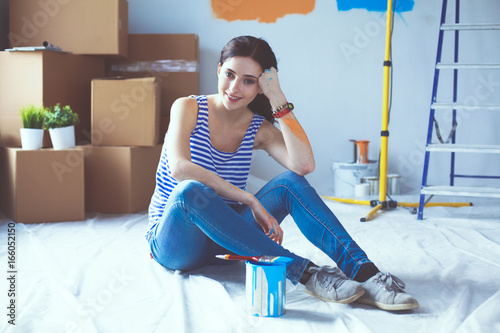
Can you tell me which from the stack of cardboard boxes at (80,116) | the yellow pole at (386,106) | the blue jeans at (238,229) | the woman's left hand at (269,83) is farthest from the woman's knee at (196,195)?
the yellow pole at (386,106)

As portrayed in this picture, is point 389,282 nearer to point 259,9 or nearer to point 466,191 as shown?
point 466,191

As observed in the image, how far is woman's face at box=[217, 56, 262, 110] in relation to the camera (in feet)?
4.59

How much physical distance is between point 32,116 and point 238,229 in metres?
1.52

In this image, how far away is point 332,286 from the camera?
4.15ft

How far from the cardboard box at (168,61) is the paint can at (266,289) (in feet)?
6.22

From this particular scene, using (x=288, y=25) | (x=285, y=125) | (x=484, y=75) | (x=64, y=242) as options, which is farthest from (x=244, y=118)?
(x=484, y=75)

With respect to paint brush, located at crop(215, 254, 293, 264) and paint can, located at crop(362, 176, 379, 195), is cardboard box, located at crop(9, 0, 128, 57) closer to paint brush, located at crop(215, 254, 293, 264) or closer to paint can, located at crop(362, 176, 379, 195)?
paint can, located at crop(362, 176, 379, 195)

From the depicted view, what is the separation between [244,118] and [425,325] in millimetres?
779

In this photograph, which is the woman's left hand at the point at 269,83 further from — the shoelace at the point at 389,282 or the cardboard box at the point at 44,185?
the cardboard box at the point at 44,185

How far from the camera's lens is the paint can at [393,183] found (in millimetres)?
3064

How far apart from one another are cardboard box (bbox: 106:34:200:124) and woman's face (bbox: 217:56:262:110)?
60.5 inches

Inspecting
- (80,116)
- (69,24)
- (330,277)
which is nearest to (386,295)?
(330,277)

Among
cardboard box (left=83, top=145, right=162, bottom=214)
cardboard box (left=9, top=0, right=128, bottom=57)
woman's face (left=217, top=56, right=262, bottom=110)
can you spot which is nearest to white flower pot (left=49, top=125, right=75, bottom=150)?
cardboard box (left=83, top=145, right=162, bottom=214)

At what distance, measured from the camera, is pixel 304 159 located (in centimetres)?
149
